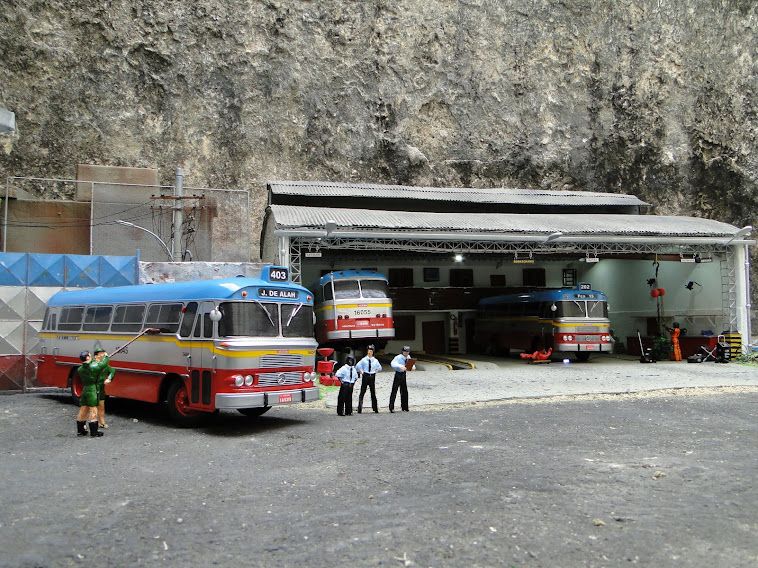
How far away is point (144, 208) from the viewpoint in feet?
97.6

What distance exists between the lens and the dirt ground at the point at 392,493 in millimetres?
5562

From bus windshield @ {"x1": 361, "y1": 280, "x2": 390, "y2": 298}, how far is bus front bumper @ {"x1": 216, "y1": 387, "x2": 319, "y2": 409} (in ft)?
36.2

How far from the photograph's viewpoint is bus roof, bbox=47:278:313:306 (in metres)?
12.1

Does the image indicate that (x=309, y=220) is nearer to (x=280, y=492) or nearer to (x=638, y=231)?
(x=638, y=231)

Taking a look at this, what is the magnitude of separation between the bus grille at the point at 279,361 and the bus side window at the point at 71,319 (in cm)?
639

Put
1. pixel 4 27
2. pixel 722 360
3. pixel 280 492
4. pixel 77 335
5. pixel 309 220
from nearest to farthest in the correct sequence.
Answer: pixel 280 492
pixel 77 335
pixel 309 220
pixel 722 360
pixel 4 27

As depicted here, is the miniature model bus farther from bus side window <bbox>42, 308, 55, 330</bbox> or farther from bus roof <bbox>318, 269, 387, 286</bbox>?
bus side window <bbox>42, 308, 55, 330</bbox>

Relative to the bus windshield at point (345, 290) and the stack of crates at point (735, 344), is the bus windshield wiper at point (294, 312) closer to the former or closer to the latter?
the bus windshield at point (345, 290)

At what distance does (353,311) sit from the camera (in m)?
22.9

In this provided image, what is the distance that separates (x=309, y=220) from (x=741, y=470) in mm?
16454

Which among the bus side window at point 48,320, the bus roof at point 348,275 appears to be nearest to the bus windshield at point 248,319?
the bus side window at point 48,320

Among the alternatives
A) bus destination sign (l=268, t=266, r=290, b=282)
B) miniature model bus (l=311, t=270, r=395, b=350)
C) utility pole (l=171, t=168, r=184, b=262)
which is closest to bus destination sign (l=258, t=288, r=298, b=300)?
bus destination sign (l=268, t=266, r=290, b=282)

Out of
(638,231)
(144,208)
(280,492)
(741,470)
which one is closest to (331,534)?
(280,492)

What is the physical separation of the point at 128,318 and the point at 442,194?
73.4 ft
